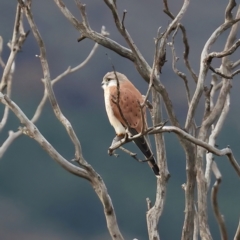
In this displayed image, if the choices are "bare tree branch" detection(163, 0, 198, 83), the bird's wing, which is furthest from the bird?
"bare tree branch" detection(163, 0, 198, 83)


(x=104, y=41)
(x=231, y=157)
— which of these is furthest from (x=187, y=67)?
(x=231, y=157)

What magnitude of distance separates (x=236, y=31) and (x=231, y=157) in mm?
927

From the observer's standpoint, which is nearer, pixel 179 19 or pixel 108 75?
pixel 179 19

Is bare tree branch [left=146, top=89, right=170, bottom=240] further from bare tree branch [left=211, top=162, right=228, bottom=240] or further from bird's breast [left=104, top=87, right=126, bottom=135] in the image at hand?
bird's breast [left=104, top=87, right=126, bottom=135]

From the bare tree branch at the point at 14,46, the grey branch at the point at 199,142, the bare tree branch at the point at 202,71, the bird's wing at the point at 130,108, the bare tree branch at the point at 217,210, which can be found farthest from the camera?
the bird's wing at the point at 130,108

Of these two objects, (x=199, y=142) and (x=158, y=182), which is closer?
(x=199, y=142)

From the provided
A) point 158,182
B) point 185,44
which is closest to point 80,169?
point 158,182

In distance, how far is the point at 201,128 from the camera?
2.76 m

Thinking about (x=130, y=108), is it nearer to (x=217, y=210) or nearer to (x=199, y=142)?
(x=199, y=142)

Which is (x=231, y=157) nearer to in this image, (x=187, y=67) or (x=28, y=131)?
(x=187, y=67)

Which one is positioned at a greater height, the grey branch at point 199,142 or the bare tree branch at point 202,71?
the bare tree branch at point 202,71

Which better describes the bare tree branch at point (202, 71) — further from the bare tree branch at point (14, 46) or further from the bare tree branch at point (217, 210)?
the bare tree branch at point (14, 46)

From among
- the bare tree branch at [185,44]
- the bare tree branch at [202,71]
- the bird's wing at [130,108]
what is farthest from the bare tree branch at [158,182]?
the bird's wing at [130,108]

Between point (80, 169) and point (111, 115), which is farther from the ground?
point (111, 115)
